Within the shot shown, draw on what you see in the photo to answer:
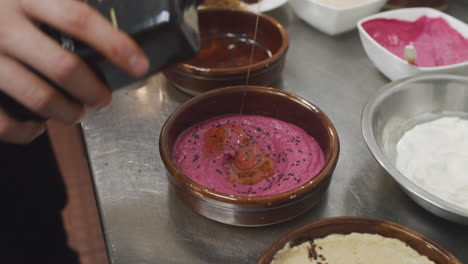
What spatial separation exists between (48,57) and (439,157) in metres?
1.04

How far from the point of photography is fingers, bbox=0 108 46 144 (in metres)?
0.69

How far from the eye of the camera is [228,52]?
5.25ft

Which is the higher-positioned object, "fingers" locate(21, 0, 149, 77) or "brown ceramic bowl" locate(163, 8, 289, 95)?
"fingers" locate(21, 0, 149, 77)

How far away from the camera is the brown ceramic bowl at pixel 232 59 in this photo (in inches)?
53.6

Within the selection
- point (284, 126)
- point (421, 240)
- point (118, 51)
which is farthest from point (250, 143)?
point (118, 51)

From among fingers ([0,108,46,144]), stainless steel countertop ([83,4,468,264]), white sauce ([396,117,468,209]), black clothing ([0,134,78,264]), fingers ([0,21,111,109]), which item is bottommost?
black clothing ([0,134,78,264])

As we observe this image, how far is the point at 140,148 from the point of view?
1285 mm

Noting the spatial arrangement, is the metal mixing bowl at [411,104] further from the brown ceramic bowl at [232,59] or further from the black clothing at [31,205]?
the black clothing at [31,205]

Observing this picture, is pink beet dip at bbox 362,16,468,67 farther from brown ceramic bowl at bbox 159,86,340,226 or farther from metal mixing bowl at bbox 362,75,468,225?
brown ceramic bowl at bbox 159,86,340,226

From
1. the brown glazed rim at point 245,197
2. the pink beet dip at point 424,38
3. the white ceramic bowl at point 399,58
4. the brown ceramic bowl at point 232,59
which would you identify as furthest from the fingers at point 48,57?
the pink beet dip at point 424,38

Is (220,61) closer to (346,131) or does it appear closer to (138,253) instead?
(346,131)

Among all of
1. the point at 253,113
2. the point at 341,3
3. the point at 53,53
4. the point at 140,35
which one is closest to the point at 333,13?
the point at 341,3

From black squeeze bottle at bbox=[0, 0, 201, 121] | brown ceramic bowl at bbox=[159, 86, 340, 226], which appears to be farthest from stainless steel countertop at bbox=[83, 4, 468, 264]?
black squeeze bottle at bbox=[0, 0, 201, 121]

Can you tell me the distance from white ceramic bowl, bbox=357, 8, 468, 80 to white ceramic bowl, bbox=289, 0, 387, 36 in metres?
0.10
